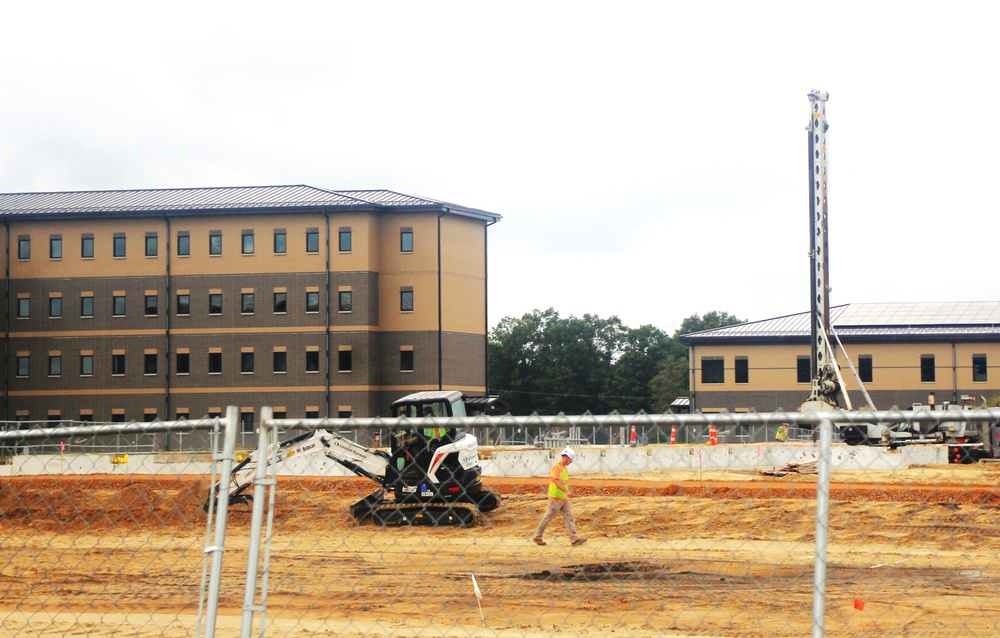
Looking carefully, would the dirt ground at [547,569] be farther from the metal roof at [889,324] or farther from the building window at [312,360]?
the metal roof at [889,324]


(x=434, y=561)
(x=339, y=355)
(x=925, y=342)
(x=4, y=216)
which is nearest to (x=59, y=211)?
(x=4, y=216)

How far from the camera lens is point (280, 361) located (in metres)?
62.8

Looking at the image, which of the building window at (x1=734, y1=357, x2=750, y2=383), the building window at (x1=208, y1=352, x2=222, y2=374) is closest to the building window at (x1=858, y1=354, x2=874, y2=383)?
the building window at (x1=734, y1=357, x2=750, y2=383)

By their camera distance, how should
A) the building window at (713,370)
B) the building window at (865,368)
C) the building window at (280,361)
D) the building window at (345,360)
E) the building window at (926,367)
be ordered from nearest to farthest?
the building window at (345,360), the building window at (280,361), the building window at (926,367), the building window at (865,368), the building window at (713,370)

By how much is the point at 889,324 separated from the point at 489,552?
54.0 meters

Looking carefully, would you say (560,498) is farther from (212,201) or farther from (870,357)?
(870,357)

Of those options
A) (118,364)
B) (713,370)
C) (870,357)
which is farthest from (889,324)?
(118,364)

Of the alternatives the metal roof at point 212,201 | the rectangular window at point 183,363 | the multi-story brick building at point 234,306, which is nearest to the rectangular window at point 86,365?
the multi-story brick building at point 234,306

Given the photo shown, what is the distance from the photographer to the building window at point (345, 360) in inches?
2454

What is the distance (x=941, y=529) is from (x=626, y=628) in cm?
1128

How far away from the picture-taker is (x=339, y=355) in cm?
6259

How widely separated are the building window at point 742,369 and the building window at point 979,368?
12427mm

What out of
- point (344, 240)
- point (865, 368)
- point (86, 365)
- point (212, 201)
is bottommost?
point (865, 368)

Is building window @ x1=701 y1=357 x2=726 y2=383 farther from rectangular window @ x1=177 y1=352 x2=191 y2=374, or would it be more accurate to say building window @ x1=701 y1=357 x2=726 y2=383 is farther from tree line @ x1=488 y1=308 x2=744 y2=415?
tree line @ x1=488 y1=308 x2=744 y2=415
